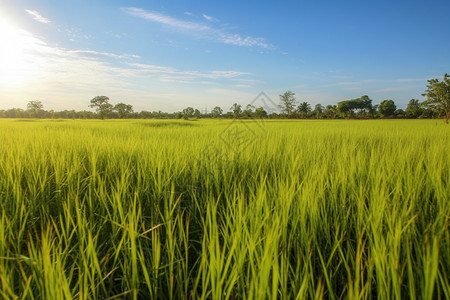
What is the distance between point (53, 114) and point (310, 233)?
2711 inches

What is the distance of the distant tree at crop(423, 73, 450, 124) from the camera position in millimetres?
13773

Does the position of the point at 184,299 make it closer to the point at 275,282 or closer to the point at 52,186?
the point at 275,282

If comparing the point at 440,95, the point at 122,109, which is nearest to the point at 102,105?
the point at 122,109

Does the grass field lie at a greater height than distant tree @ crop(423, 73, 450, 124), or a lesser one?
lesser

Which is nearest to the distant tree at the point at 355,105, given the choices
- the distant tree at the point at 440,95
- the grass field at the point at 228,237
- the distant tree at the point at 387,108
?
the distant tree at the point at 387,108

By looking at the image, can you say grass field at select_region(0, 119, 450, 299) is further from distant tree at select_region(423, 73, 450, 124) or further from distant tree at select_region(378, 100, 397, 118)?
distant tree at select_region(378, 100, 397, 118)

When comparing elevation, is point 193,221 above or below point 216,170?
below

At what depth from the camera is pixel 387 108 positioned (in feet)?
197

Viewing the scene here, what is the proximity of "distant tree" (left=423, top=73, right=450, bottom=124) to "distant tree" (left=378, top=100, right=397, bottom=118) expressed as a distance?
Answer: 4533cm

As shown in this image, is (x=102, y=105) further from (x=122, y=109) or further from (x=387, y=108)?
(x=387, y=108)

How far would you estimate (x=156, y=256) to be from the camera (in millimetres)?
691

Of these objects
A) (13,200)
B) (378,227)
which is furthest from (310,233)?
(13,200)

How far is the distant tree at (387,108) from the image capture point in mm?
55625

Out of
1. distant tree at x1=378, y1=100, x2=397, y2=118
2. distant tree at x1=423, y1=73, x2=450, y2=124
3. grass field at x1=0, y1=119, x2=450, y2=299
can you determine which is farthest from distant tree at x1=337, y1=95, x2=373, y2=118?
grass field at x1=0, y1=119, x2=450, y2=299
